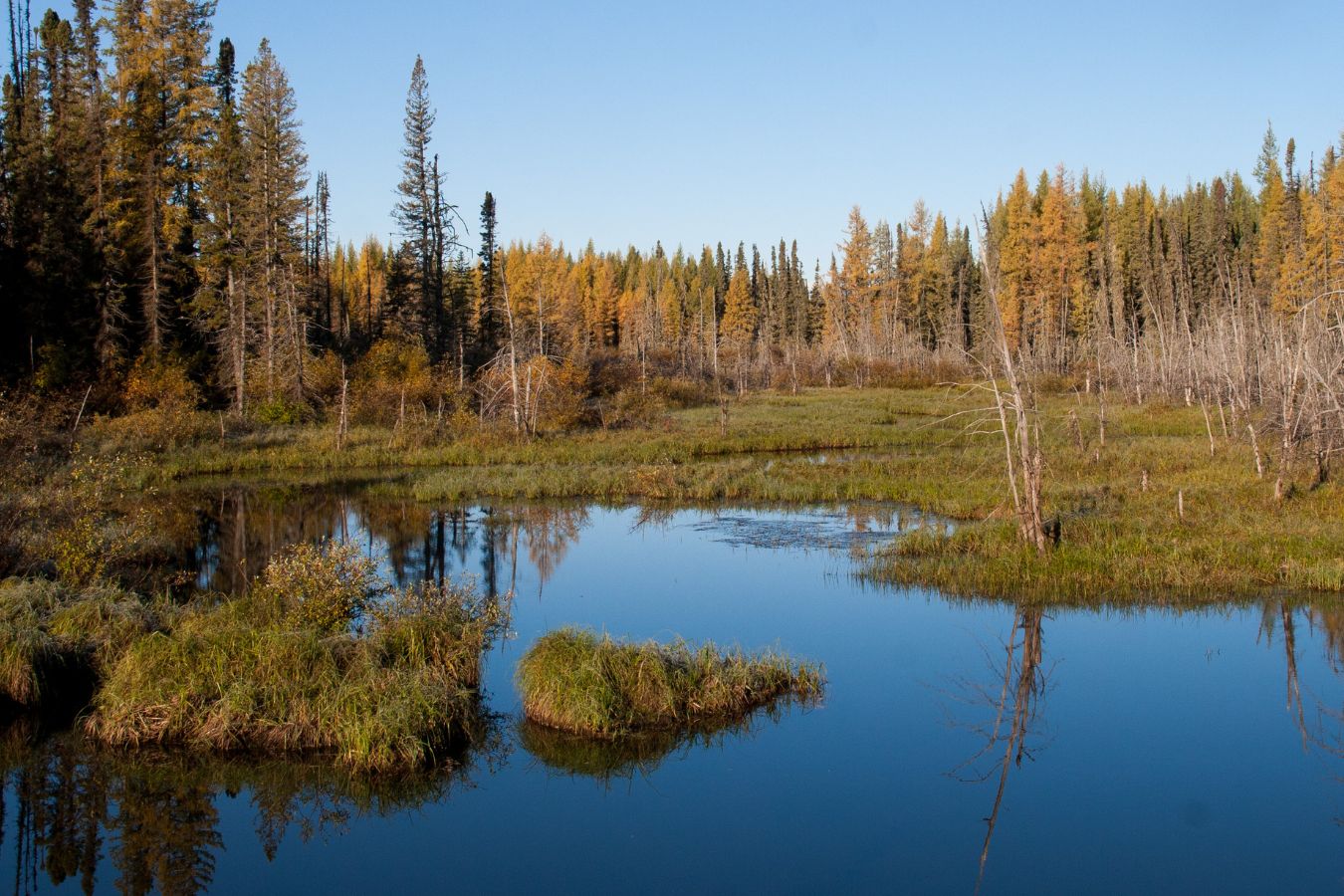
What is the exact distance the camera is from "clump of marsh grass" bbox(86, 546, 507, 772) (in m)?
10.4

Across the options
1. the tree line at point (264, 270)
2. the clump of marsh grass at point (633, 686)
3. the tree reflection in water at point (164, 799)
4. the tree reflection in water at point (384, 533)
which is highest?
the tree line at point (264, 270)

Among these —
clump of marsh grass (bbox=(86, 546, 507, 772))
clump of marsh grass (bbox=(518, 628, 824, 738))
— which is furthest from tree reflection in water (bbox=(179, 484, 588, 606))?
clump of marsh grass (bbox=(518, 628, 824, 738))

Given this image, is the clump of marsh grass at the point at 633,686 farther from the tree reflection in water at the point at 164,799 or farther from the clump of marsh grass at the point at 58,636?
the clump of marsh grass at the point at 58,636

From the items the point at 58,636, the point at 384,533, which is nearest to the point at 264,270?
the point at 384,533

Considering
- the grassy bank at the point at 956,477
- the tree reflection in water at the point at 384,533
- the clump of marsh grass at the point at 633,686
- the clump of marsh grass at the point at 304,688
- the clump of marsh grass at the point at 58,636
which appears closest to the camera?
the clump of marsh grass at the point at 304,688

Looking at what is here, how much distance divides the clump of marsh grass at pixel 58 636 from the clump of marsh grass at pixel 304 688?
665mm

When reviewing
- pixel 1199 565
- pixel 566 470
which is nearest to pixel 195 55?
pixel 566 470

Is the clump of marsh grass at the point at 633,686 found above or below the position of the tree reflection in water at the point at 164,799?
above

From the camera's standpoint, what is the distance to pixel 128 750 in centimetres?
1059

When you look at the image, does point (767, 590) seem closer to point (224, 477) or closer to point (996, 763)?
point (996, 763)

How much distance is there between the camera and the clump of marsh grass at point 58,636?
1165cm

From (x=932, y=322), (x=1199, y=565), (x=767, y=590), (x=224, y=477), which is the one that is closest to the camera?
(x=1199, y=565)

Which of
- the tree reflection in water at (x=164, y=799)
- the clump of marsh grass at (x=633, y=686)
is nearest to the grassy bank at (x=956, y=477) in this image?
the clump of marsh grass at (x=633, y=686)

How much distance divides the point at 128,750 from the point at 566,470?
63.3 ft
